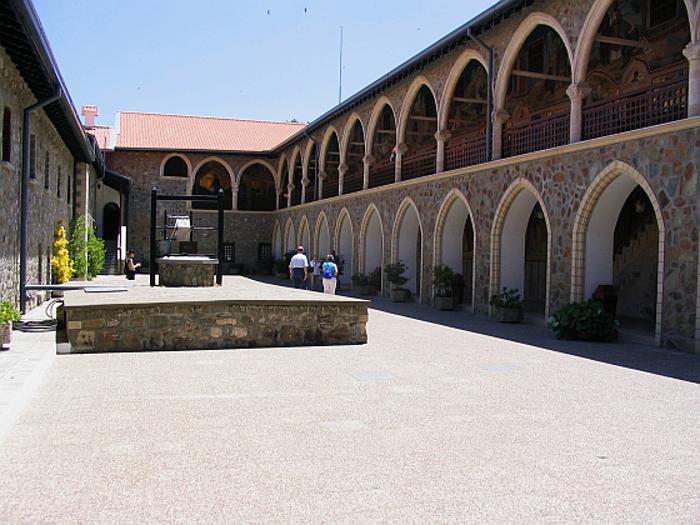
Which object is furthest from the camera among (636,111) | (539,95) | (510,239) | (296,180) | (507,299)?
(296,180)

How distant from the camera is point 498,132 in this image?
16906mm

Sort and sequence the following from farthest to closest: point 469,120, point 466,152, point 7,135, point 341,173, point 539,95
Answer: point 341,173, point 469,120, point 539,95, point 466,152, point 7,135

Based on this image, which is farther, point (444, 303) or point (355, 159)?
point (355, 159)

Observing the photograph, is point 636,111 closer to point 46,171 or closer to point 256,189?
point 46,171

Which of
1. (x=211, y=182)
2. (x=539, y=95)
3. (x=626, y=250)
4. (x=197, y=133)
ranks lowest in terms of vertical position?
(x=626, y=250)

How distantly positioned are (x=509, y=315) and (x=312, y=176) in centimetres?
2233

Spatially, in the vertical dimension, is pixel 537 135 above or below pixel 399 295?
above

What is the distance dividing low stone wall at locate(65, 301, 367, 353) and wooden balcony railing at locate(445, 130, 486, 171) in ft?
26.7

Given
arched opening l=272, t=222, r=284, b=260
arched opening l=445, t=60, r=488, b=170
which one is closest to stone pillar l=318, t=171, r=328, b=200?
arched opening l=272, t=222, r=284, b=260

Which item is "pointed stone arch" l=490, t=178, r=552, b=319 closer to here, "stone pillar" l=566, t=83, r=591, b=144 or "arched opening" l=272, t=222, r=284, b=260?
"stone pillar" l=566, t=83, r=591, b=144

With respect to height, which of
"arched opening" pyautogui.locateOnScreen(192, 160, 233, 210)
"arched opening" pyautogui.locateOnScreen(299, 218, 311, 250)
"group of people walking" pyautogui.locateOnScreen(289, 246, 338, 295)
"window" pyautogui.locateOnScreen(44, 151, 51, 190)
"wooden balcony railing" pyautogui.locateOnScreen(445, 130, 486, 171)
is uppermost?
"arched opening" pyautogui.locateOnScreen(192, 160, 233, 210)

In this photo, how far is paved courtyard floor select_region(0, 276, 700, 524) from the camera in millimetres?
3990

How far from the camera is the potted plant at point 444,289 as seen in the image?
18688 mm

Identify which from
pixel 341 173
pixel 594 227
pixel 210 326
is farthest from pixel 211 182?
pixel 210 326
